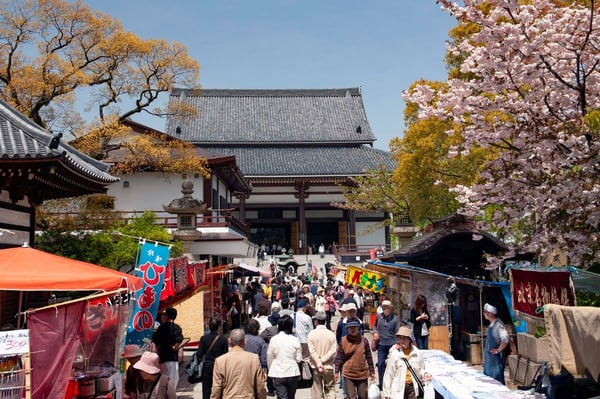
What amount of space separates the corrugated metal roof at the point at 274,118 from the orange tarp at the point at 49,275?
1642 inches

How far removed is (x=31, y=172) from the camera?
30.1 feet

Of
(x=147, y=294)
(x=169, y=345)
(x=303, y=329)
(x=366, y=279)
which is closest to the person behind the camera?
(x=169, y=345)

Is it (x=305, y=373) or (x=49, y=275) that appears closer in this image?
(x=49, y=275)

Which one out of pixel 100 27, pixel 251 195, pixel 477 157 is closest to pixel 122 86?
pixel 100 27

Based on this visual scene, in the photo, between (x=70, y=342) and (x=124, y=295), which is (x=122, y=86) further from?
(x=70, y=342)

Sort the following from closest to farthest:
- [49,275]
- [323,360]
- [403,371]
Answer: [49,275] → [403,371] → [323,360]

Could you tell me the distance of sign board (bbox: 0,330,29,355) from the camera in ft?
19.2

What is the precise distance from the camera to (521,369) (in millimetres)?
10258

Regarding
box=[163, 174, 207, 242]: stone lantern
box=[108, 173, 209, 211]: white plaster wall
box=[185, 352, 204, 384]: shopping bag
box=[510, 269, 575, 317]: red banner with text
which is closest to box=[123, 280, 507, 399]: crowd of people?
box=[185, 352, 204, 384]: shopping bag

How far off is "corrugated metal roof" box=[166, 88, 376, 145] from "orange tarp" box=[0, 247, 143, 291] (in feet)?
137

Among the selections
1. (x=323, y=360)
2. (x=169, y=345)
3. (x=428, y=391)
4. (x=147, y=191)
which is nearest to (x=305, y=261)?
(x=147, y=191)

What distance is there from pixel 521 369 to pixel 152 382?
23.2 feet

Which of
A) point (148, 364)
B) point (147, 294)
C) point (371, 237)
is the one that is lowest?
point (148, 364)

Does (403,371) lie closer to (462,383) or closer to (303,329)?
(462,383)
